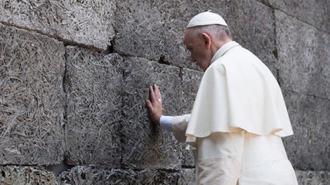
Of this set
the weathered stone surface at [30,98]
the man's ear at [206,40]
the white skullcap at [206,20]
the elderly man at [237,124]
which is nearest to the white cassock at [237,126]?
the elderly man at [237,124]

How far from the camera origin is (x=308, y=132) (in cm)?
612

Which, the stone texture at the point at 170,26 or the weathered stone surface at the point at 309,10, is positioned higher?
the weathered stone surface at the point at 309,10

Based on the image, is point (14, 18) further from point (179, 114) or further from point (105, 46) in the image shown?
point (179, 114)

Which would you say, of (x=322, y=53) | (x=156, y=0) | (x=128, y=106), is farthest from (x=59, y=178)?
(x=322, y=53)

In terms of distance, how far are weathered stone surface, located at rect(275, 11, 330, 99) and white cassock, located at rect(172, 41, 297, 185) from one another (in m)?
2.30

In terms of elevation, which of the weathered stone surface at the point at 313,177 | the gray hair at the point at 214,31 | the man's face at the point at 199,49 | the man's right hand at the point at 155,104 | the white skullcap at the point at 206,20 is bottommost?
the weathered stone surface at the point at 313,177

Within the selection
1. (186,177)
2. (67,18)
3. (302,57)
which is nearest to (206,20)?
(67,18)

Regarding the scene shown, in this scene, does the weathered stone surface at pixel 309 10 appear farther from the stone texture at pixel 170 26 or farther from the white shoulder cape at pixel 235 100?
the white shoulder cape at pixel 235 100

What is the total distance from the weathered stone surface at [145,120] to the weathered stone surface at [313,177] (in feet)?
5.82

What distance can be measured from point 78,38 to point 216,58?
82 cm

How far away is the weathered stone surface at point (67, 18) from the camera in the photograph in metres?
3.47

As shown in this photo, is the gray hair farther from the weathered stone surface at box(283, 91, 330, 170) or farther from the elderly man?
the weathered stone surface at box(283, 91, 330, 170)

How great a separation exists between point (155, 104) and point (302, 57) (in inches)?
93.0

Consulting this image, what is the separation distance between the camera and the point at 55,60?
368 cm
